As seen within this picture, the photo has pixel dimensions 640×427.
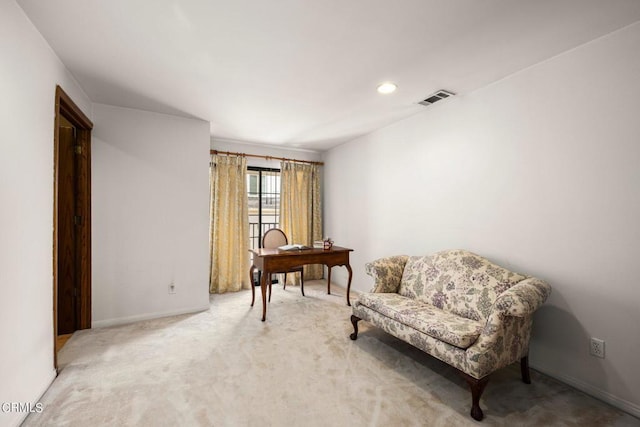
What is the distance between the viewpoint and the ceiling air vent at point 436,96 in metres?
2.74

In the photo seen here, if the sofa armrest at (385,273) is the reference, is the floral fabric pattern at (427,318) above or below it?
below

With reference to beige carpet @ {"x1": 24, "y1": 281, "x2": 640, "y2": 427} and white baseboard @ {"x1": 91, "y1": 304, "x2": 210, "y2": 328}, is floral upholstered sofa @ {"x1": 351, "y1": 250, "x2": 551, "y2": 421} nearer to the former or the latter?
beige carpet @ {"x1": 24, "y1": 281, "x2": 640, "y2": 427}

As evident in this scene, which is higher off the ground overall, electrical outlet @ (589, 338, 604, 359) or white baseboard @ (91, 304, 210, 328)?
electrical outlet @ (589, 338, 604, 359)

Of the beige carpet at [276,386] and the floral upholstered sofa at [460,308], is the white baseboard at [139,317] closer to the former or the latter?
the beige carpet at [276,386]

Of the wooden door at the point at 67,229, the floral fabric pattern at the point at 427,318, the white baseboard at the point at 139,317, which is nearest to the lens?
the floral fabric pattern at the point at 427,318

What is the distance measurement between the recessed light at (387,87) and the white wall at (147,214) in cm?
219

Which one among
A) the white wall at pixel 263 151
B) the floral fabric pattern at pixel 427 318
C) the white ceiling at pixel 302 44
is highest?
the white ceiling at pixel 302 44

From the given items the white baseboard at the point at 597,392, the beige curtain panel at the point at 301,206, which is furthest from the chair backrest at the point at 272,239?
the white baseboard at the point at 597,392

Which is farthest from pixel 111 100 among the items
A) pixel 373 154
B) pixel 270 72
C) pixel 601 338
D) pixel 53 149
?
pixel 601 338

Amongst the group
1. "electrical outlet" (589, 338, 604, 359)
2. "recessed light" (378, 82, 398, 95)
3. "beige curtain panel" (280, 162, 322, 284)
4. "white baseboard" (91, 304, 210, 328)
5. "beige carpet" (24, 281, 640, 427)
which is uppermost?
"recessed light" (378, 82, 398, 95)

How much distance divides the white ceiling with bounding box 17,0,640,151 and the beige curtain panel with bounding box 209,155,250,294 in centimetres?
141

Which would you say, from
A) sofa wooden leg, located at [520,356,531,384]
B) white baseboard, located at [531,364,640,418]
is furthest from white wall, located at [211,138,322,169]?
white baseboard, located at [531,364,640,418]

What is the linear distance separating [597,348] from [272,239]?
11.1ft

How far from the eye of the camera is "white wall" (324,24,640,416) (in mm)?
1807
